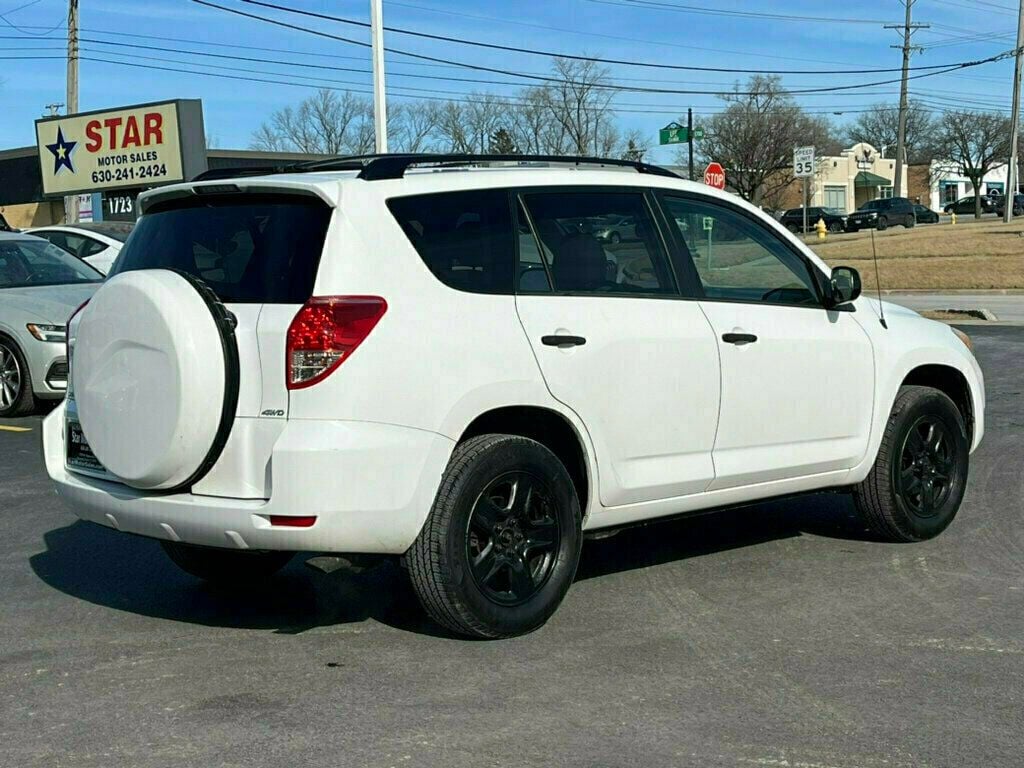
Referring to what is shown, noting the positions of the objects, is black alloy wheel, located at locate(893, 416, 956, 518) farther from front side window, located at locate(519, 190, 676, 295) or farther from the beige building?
the beige building

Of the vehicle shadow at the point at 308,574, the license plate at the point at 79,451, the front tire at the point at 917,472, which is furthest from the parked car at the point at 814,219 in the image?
the license plate at the point at 79,451

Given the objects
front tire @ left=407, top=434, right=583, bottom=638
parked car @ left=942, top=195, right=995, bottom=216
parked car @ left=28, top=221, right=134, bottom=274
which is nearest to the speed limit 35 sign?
parked car @ left=28, top=221, right=134, bottom=274

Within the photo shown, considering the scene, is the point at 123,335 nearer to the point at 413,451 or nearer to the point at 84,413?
the point at 84,413

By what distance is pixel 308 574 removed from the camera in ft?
20.7

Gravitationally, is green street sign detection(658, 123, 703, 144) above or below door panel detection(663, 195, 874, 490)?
above

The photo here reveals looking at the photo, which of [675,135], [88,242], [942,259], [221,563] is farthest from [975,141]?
[221,563]

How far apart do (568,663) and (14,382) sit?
8.31m

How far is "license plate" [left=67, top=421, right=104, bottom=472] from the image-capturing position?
533 centimetres

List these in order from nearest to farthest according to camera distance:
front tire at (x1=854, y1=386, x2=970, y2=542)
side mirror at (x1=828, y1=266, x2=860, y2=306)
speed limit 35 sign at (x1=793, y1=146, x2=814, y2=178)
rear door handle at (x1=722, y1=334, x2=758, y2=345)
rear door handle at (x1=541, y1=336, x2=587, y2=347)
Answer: rear door handle at (x1=541, y1=336, x2=587, y2=347) → rear door handle at (x1=722, y1=334, x2=758, y2=345) → side mirror at (x1=828, y1=266, x2=860, y2=306) → front tire at (x1=854, y1=386, x2=970, y2=542) → speed limit 35 sign at (x1=793, y1=146, x2=814, y2=178)

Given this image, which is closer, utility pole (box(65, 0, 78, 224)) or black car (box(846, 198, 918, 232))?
utility pole (box(65, 0, 78, 224))

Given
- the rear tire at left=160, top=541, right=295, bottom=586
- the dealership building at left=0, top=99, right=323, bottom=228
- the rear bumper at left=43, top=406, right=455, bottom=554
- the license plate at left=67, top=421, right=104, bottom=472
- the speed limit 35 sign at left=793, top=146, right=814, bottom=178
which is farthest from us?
the dealership building at left=0, top=99, right=323, bottom=228

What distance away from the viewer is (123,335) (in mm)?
4910

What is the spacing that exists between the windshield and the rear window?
776 centimetres

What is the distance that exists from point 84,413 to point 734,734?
2718 mm
